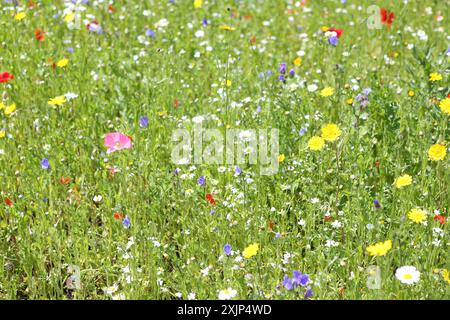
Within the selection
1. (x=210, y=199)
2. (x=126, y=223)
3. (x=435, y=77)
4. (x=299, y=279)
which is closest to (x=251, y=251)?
(x=299, y=279)

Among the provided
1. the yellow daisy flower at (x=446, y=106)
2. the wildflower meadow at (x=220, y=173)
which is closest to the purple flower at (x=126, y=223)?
the wildflower meadow at (x=220, y=173)

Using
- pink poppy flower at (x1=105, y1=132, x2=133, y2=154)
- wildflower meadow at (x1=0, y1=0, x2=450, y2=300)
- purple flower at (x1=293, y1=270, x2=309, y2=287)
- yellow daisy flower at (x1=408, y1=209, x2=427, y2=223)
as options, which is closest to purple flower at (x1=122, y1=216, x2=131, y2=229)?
wildflower meadow at (x1=0, y1=0, x2=450, y2=300)

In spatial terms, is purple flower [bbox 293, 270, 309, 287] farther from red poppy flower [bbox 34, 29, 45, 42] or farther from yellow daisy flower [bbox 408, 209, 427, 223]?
red poppy flower [bbox 34, 29, 45, 42]

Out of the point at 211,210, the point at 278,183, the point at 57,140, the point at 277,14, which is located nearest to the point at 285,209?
the point at 278,183

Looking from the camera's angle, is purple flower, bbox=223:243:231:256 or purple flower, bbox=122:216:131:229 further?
purple flower, bbox=122:216:131:229

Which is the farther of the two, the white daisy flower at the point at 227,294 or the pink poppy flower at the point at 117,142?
the pink poppy flower at the point at 117,142

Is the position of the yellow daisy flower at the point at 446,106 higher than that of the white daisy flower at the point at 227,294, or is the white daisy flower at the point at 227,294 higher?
the yellow daisy flower at the point at 446,106

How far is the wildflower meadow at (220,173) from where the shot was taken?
2.68 m

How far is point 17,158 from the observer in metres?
3.56

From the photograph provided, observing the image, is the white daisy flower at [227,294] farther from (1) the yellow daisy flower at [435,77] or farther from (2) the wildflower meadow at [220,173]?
(1) the yellow daisy flower at [435,77]

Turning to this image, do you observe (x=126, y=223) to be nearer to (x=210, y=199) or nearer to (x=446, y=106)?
(x=210, y=199)

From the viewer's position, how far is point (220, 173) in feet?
10.7

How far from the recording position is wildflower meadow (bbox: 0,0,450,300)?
268 centimetres
